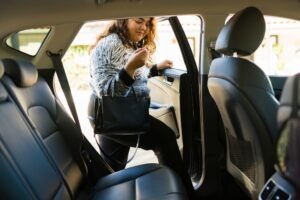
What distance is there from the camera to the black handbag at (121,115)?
200 cm

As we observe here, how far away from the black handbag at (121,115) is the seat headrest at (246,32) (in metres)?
0.62

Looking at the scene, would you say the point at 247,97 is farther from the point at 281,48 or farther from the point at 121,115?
the point at 281,48

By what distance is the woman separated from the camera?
1.97 meters

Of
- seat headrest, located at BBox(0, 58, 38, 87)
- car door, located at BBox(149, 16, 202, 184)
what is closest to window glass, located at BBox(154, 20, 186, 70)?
car door, located at BBox(149, 16, 202, 184)

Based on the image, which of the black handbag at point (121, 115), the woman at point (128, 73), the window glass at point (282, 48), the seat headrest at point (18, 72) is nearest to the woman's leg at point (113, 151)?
the woman at point (128, 73)

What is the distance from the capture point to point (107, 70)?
2.03 m

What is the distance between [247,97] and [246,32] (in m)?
0.26

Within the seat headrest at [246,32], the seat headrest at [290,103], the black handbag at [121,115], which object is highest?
the seat headrest at [290,103]

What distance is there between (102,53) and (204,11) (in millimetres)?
530

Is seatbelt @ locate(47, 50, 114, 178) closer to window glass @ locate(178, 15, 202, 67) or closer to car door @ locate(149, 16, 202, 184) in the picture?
car door @ locate(149, 16, 202, 184)

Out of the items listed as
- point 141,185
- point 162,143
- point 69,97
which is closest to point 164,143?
point 162,143

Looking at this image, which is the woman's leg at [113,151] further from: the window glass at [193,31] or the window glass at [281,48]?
the window glass at [281,48]

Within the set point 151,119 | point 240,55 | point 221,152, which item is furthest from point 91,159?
point 240,55

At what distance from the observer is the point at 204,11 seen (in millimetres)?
2021
